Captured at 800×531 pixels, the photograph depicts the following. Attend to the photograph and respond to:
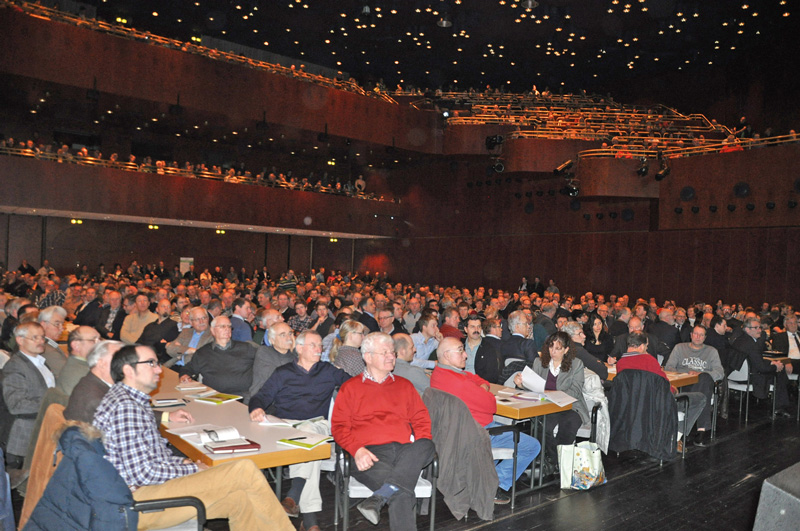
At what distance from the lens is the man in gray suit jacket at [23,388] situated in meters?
3.97

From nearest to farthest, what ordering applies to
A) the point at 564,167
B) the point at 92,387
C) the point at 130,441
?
the point at 130,441 → the point at 92,387 → the point at 564,167

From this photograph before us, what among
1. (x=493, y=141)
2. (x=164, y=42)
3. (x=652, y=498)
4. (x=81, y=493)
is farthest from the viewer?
(x=493, y=141)

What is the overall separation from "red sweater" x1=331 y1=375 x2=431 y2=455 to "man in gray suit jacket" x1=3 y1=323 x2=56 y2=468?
2.08m

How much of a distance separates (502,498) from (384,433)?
4.81 ft

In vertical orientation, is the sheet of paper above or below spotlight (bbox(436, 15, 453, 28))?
below

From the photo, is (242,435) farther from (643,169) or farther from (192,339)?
(643,169)

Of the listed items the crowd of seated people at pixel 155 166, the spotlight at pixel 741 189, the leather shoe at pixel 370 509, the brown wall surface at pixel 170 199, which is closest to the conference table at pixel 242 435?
the leather shoe at pixel 370 509

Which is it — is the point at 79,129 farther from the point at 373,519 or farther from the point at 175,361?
the point at 373,519

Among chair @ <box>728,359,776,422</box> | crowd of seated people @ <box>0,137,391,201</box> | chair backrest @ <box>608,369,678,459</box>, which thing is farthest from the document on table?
crowd of seated people @ <box>0,137,391,201</box>

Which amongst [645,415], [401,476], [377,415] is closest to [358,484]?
[401,476]

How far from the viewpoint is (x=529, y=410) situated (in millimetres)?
4277

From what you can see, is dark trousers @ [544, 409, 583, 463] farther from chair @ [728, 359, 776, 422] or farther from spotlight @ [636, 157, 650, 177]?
spotlight @ [636, 157, 650, 177]

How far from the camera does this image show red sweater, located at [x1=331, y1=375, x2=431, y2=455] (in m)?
3.58

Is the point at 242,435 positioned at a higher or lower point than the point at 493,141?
lower
